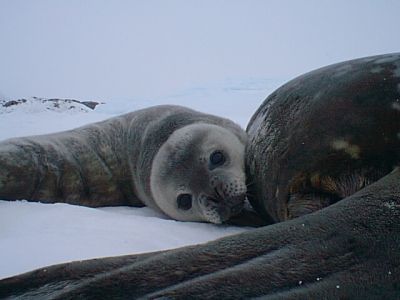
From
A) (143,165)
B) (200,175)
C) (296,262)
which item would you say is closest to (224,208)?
(200,175)

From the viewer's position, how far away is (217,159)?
3.02m

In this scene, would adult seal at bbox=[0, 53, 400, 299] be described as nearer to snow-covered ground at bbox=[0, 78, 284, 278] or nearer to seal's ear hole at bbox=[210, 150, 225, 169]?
snow-covered ground at bbox=[0, 78, 284, 278]

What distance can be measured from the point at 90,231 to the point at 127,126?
1.90m

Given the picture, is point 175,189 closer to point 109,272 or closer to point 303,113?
point 303,113

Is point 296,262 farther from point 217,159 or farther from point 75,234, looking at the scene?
point 217,159

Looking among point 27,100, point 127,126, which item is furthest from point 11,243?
point 27,100

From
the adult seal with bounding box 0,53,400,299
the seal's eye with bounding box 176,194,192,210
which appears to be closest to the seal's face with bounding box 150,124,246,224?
the seal's eye with bounding box 176,194,192,210

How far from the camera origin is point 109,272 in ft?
3.45

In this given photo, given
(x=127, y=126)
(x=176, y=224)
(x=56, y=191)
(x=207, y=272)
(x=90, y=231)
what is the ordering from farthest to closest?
(x=127, y=126)
(x=56, y=191)
(x=176, y=224)
(x=90, y=231)
(x=207, y=272)

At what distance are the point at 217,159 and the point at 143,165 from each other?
0.66 metres

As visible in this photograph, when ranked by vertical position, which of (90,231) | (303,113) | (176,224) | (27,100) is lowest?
(27,100)

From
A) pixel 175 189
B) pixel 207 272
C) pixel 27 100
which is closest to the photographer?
pixel 207 272

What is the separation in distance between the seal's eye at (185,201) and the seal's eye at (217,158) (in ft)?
0.80

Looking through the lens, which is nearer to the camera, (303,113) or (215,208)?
(303,113)
